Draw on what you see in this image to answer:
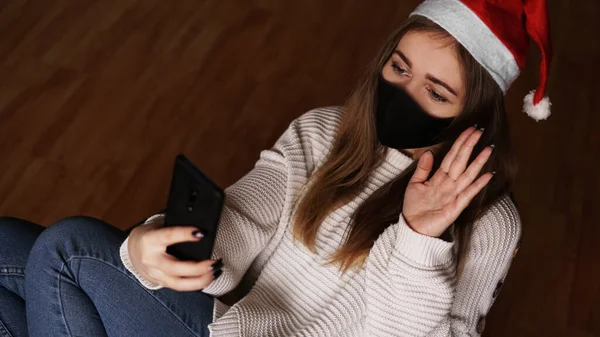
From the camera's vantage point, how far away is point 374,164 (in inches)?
48.2

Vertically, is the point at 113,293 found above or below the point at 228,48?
below

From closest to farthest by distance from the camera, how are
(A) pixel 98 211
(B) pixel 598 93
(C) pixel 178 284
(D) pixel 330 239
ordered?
(C) pixel 178 284, (D) pixel 330 239, (A) pixel 98 211, (B) pixel 598 93

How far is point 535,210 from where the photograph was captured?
1.99m

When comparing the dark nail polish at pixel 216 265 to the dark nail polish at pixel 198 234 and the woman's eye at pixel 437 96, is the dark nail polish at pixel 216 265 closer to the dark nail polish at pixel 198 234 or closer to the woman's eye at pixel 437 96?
the dark nail polish at pixel 198 234

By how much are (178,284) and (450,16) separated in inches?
22.9

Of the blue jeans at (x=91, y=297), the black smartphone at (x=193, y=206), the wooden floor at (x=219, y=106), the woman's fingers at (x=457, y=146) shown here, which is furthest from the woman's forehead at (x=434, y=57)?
the wooden floor at (x=219, y=106)

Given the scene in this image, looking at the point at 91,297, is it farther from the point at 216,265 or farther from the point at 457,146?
the point at 457,146

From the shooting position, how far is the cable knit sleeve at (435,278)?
103 cm

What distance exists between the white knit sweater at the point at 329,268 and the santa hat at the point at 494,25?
0.24 metres

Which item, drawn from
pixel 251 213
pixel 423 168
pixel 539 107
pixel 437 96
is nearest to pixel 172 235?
pixel 251 213

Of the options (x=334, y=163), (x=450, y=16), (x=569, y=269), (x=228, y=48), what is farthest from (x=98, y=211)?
(x=569, y=269)

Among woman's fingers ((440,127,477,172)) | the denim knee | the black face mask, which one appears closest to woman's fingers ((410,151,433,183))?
woman's fingers ((440,127,477,172))

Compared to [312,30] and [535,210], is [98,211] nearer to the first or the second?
[312,30]

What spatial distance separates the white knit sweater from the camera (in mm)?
1043
